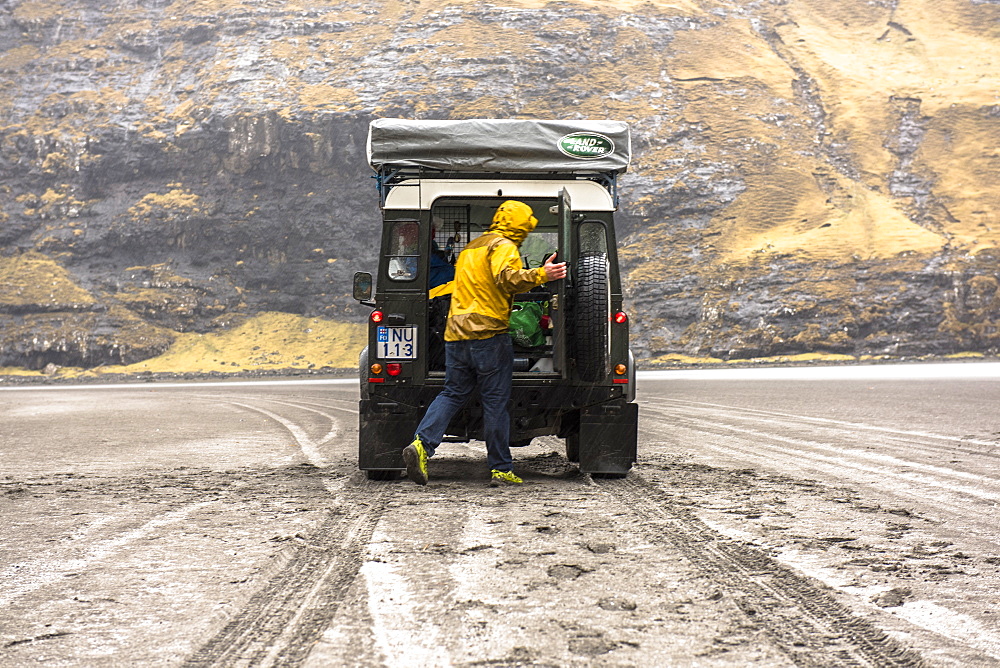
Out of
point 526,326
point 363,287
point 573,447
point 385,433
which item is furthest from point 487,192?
point 573,447

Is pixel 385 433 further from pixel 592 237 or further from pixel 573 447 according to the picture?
pixel 592 237

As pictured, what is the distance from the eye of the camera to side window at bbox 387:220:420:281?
25.7 feet

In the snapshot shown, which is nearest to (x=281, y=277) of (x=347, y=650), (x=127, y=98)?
(x=127, y=98)

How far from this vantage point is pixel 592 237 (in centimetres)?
797

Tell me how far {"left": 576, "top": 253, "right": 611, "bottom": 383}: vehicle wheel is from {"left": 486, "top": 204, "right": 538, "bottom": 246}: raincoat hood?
588mm

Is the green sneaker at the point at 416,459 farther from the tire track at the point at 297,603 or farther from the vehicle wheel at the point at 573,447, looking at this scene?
the vehicle wheel at the point at 573,447

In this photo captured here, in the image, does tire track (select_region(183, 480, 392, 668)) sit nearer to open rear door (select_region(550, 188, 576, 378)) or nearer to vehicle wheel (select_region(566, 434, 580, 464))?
open rear door (select_region(550, 188, 576, 378))

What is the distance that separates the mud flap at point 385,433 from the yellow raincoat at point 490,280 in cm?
87

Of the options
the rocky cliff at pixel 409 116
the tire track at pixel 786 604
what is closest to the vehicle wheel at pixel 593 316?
the tire track at pixel 786 604

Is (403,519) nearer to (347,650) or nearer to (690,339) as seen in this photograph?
(347,650)

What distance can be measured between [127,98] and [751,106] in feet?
177

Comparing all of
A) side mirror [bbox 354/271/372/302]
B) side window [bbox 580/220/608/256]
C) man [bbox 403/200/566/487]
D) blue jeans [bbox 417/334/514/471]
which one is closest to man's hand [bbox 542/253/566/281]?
man [bbox 403/200/566/487]

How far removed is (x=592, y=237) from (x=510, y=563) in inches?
161

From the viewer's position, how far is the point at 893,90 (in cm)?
7944
